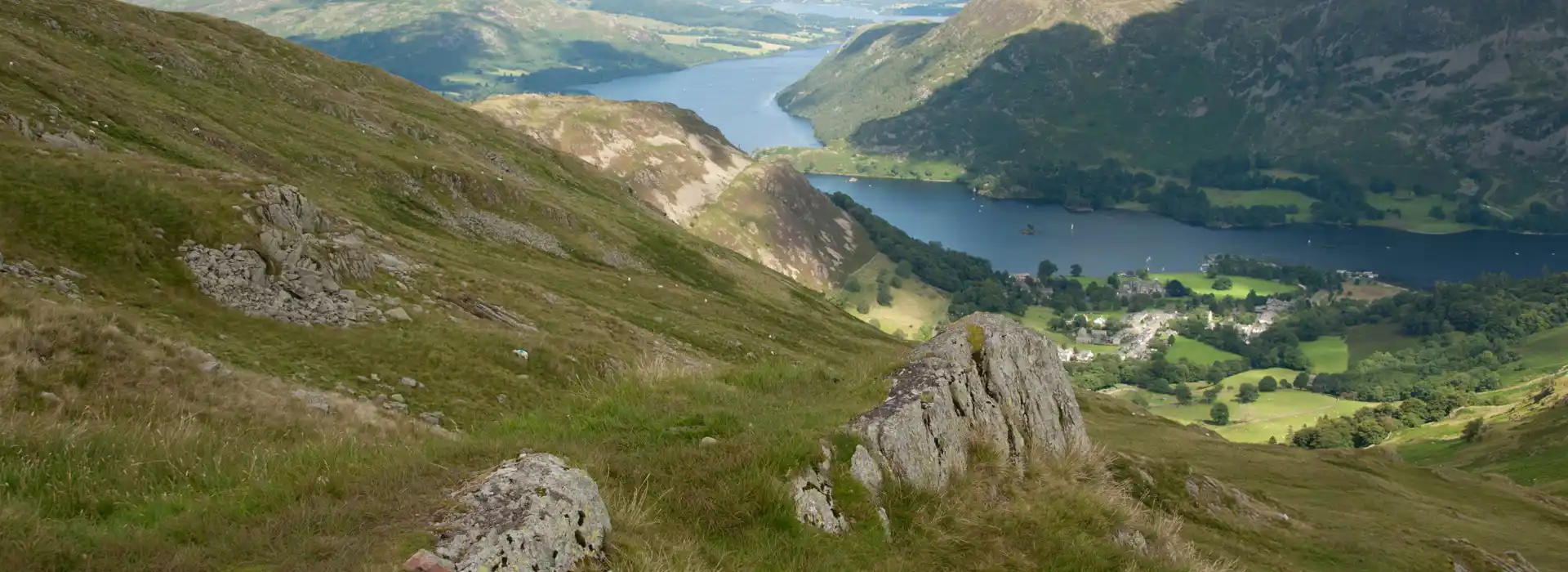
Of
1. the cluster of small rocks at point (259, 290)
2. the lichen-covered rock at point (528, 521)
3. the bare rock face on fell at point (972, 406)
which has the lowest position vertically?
the cluster of small rocks at point (259, 290)

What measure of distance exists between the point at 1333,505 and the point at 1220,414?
13891cm

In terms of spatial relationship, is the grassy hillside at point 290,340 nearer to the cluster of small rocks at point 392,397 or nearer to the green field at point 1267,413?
the cluster of small rocks at point 392,397

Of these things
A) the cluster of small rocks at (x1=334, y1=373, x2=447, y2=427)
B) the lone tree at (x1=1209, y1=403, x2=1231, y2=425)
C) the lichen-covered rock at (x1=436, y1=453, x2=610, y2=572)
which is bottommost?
the lone tree at (x1=1209, y1=403, x2=1231, y2=425)

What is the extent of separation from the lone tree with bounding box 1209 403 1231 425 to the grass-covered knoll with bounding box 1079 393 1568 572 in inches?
4050

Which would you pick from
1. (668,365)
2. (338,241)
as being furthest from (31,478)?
(338,241)

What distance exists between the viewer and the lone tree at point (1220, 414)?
18025 centimetres

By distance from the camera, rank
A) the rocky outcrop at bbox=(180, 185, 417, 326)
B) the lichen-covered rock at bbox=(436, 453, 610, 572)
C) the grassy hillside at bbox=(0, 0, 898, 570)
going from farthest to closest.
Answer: the rocky outcrop at bbox=(180, 185, 417, 326) → the grassy hillside at bbox=(0, 0, 898, 570) → the lichen-covered rock at bbox=(436, 453, 610, 572)

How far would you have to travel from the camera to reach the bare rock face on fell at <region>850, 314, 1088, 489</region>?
47.1 ft

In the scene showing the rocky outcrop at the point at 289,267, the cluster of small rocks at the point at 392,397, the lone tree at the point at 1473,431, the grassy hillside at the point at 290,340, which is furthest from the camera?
the lone tree at the point at 1473,431

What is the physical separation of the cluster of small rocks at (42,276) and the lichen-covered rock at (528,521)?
22.4 m

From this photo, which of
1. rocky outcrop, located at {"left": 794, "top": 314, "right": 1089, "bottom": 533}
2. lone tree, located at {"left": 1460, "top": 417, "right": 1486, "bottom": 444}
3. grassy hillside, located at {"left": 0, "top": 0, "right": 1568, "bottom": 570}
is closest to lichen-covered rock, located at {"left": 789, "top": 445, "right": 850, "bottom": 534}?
rocky outcrop, located at {"left": 794, "top": 314, "right": 1089, "bottom": 533}

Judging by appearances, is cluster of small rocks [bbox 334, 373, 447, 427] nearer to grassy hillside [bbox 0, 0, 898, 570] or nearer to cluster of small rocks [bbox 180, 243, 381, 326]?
grassy hillside [bbox 0, 0, 898, 570]

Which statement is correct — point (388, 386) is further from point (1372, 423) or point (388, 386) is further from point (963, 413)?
point (1372, 423)

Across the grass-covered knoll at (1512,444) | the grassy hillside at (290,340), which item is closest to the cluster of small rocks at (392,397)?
the grassy hillside at (290,340)
